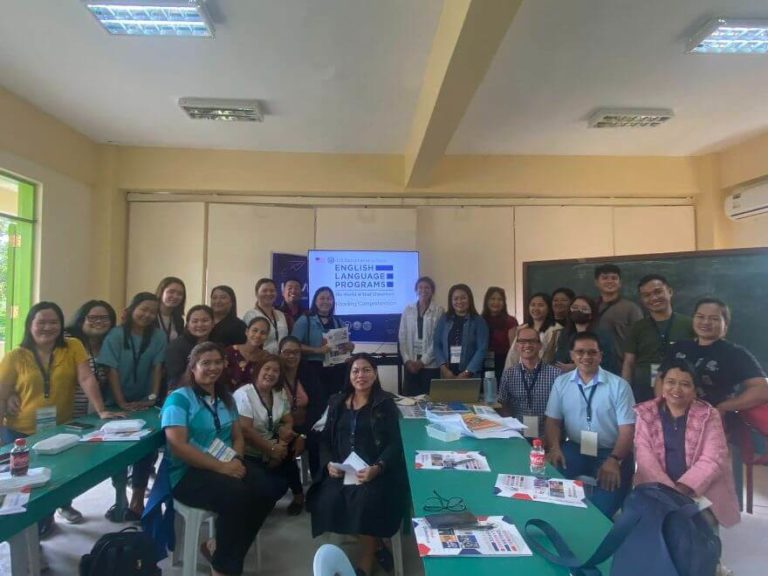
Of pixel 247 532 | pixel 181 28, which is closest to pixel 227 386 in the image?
pixel 247 532

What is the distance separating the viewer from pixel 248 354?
122 inches

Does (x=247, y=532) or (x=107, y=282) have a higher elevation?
(x=107, y=282)

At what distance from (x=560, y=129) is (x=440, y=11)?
223 centimetres

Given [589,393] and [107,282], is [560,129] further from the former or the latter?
[107,282]

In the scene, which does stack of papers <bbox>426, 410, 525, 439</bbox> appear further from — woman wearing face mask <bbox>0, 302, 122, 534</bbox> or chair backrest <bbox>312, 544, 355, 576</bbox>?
woman wearing face mask <bbox>0, 302, 122, 534</bbox>

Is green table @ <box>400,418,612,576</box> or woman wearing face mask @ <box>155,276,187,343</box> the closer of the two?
green table @ <box>400,418,612,576</box>

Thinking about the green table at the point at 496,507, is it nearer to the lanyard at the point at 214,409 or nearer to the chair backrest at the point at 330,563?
the chair backrest at the point at 330,563

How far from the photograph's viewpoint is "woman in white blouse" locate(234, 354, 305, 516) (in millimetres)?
2660

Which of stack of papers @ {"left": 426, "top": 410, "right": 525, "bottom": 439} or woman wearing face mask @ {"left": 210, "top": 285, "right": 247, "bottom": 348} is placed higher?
woman wearing face mask @ {"left": 210, "top": 285, "right": 247, "bottom": 348}

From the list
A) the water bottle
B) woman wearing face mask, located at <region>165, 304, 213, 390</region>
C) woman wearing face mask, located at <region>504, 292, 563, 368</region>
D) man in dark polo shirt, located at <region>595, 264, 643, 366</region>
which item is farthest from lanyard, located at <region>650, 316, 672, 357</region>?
the water bottle

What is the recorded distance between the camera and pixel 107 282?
15.6ft

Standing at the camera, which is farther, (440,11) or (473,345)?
(473,345)

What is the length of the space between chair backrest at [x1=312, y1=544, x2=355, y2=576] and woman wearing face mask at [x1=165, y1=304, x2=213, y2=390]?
204cm

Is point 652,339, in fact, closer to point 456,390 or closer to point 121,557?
point 456,390
